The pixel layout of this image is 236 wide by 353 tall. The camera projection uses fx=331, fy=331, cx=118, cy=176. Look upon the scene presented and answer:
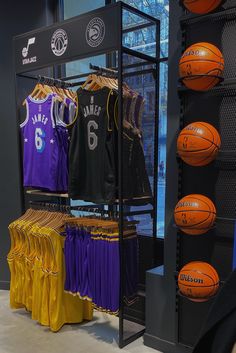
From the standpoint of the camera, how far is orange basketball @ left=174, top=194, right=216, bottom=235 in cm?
190

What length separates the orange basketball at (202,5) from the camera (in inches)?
73.4

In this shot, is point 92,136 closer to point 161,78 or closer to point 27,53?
point 161,78

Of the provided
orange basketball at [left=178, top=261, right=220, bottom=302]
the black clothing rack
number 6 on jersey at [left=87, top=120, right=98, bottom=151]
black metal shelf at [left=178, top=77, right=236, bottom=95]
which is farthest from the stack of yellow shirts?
black metal shelf at [left=178, top=77, right=236, bottom=95]

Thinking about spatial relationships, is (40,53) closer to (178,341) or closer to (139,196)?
(139,196)

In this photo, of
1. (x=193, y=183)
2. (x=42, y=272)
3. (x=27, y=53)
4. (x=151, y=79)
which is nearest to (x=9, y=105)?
(x=27, y=53)

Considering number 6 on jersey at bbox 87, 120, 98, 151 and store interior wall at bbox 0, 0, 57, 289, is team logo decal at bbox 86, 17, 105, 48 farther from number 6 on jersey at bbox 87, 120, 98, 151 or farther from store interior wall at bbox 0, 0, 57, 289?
store interior wall at bbox 0, 0, 57, 289

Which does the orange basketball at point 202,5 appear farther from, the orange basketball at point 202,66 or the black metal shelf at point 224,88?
the black metal shelf at point 224,88

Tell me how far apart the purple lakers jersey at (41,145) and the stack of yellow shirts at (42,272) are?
0.33m

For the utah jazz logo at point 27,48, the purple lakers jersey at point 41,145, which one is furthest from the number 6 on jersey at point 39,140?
the utah jazz logo at point 27,48

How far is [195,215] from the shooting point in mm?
1905

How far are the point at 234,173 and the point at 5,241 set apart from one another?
8.88ft

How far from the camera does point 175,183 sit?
2375mm

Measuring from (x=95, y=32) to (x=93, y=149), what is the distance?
2.87 feet

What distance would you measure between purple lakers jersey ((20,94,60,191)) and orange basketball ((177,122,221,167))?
127cm
